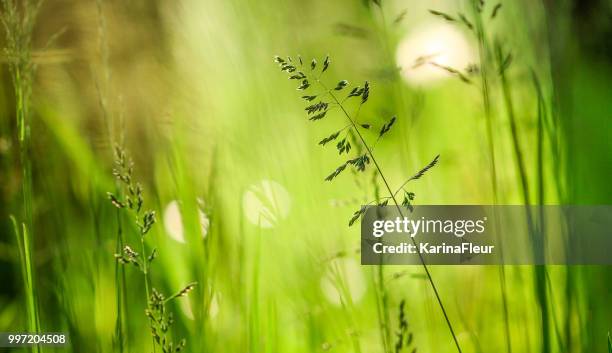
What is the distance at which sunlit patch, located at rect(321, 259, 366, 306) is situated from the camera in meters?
0.93

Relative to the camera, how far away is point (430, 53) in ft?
3.16

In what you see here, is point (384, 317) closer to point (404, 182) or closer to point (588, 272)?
point (404, 182)

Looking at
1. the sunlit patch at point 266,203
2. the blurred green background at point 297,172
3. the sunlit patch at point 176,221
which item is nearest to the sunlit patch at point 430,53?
the blurred green background at point 297,172

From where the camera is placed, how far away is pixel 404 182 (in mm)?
941

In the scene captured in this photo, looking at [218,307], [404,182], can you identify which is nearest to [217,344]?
[218,307]

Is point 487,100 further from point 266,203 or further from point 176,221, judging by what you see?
point 176,221

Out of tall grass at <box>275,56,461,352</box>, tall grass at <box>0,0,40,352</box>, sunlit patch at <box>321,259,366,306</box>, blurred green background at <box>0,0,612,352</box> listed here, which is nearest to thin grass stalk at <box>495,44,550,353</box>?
blurred green background at <box>0,0,612,352</box>

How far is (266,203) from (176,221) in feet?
0.49

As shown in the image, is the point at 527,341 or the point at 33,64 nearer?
the point at 527,341

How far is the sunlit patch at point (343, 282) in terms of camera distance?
0.93 meters

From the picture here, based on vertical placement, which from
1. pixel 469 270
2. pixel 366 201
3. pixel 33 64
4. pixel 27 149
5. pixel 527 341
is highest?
pixel 33 64

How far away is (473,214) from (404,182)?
12 cm

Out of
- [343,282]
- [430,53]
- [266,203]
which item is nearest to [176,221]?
[266,203]

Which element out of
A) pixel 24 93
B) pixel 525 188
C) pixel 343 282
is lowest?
pixel 343 282
